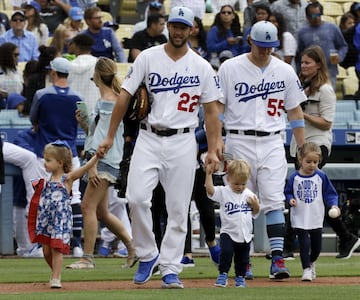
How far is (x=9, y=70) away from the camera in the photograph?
643 inches

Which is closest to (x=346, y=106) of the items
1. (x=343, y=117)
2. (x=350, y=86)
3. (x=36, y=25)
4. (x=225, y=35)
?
(x=343, y=117)

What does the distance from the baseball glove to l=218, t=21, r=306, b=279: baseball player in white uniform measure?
1.02m

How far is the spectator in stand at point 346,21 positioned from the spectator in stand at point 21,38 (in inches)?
186

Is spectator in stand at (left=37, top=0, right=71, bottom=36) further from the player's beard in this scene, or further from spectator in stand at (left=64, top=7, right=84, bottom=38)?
the player's beard

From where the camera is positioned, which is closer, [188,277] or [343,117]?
[188,277]

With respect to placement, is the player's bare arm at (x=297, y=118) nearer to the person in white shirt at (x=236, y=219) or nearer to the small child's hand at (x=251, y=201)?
the person in white shirt at (x=236, y=219)

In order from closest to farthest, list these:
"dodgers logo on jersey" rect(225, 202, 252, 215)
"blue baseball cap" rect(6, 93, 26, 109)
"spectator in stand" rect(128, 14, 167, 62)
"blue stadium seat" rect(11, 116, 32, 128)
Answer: "dodgers logo on jersey" rect(225, 202, 252, 215) < "blue stadium seat" rect(11, 116, 32, 128) < "blue baseball cap" rect(6, 93, 26, 109) < "spectator in stand" rect(128, 14, 167, 62)

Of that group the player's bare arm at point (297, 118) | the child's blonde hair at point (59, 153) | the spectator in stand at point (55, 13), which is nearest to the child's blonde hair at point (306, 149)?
the player's bare arm at point (297, 118)

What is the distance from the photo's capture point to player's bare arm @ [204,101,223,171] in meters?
9.21

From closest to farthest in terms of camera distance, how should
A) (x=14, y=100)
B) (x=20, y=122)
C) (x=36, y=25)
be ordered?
(x=20, y=122) < (x=14, y=100) < (x=36, y=25)

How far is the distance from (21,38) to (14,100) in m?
2.22

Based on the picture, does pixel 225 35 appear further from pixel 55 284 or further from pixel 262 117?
pixel 55 284

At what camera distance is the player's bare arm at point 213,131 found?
9211 millimetres

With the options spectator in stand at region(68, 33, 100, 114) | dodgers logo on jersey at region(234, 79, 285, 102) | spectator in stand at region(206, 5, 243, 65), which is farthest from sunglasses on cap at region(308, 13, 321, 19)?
dodgers logo on jersey at region(234, 79, 285, 102)
